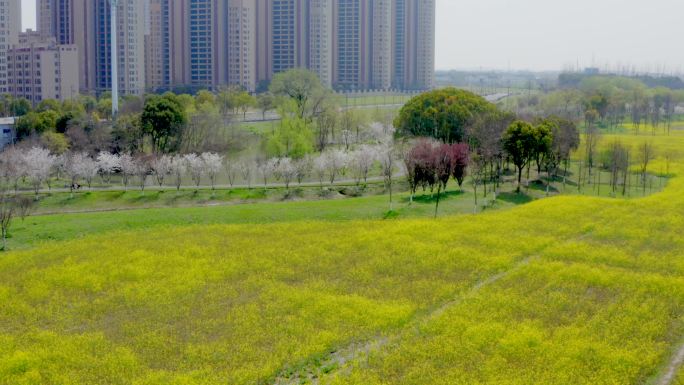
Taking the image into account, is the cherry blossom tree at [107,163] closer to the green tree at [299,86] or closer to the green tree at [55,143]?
the green tree at [55,143]

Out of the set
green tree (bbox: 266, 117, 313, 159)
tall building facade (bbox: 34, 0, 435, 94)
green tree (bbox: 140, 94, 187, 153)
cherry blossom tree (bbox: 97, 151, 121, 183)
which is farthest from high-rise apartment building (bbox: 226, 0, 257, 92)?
cherry blossom tree (bbox: 97, 151, 121, 183)

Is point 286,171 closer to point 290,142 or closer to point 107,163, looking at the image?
point 290,142

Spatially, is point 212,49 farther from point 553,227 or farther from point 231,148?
point 553,227

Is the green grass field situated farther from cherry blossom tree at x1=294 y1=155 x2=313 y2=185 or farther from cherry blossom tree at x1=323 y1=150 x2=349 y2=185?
cherry blossom tree at x1=323 y1=150 x2=349 y2=185

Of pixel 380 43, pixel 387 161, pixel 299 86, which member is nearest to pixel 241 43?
pixel 380 43

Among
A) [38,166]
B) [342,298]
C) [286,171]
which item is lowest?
[342,298]

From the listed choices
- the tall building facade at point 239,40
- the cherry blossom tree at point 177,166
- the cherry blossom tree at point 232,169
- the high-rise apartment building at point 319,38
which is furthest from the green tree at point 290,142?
the high-rise apartment building at point 319,38
